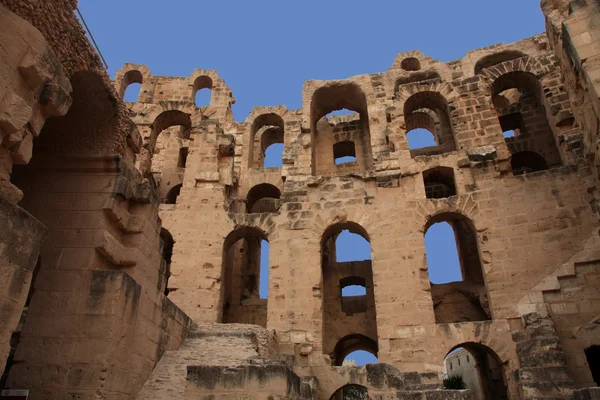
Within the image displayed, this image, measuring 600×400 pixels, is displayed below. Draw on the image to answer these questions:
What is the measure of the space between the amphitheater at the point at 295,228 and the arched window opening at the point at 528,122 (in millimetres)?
76

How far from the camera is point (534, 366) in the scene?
8.55 metres

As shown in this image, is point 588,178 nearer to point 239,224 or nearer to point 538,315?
point 538,315

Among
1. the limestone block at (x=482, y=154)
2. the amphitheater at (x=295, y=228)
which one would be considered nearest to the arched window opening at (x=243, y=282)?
the amphitheater at (x=295, y=228)

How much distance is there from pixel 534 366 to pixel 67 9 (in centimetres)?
969

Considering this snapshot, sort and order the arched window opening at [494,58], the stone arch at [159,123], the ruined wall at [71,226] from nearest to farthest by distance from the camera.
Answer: the ruined wall at [71,226] → the stone arch at [159,123] → the arched window opening at [494,58]

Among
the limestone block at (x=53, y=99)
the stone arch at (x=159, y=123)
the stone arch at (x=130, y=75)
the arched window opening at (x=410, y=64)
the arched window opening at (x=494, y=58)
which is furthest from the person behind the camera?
the stone arch at (x=130, y=75)

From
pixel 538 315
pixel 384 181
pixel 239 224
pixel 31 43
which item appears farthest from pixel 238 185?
pixel 31 43

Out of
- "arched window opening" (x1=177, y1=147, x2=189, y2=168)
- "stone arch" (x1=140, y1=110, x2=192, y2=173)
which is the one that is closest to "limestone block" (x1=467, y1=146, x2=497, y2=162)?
"stone arch" (x1=140, y1=110, x2=192, y2=173)

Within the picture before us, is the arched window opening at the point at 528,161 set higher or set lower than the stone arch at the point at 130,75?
lower

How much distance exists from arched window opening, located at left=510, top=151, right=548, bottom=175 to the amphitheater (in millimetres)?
102

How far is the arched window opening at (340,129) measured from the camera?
16.1 meters

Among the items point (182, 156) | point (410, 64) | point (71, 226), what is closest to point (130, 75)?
point (182, 156)

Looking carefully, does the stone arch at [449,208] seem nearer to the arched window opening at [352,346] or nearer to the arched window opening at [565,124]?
the arched window opening at [565,124]

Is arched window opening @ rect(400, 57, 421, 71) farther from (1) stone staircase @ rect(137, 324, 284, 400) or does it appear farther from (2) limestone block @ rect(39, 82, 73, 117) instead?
(2) limestone block @ rect(39, 82, 73, 117)
